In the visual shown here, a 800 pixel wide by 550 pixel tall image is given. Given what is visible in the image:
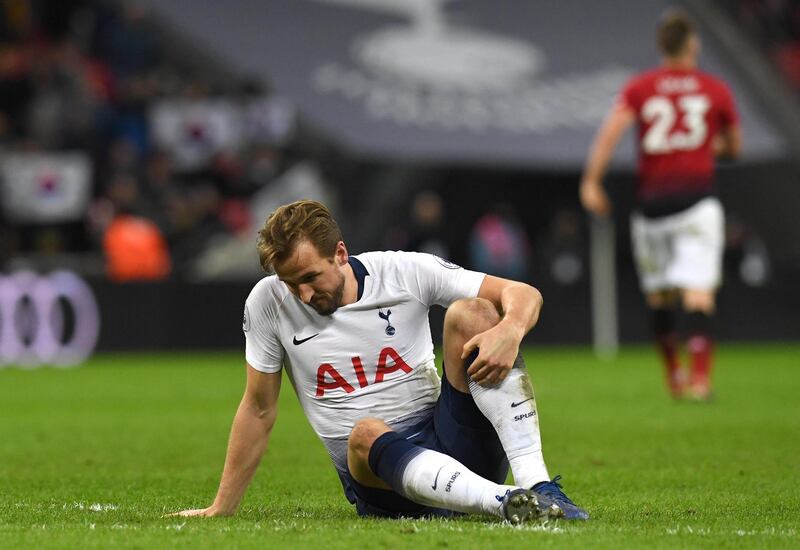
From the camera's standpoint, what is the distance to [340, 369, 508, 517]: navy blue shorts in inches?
191

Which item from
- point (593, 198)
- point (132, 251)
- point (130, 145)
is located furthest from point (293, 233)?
point (130, 145)

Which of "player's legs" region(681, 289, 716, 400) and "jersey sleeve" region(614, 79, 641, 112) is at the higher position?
"jersey sleeve" region(614, 79, 641, 112)

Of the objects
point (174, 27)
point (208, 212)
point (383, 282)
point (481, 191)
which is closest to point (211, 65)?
point (174, 27)

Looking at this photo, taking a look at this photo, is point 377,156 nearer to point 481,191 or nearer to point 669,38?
point 481,191

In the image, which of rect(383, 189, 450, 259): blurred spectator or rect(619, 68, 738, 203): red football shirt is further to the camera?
rect(383, 189, 450, 259): blurred spectator

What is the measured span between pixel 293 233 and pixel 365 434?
698mm

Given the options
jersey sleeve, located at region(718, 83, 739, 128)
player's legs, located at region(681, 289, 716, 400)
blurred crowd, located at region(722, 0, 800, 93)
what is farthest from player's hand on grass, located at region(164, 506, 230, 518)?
blurred crowd, located at region(722, 0, 800, 93)

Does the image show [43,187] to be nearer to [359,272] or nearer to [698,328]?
[698,328]

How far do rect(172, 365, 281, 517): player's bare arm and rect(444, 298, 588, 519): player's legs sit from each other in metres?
0.68

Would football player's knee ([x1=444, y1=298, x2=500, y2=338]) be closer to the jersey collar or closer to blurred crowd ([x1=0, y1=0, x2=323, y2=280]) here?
the jersey collar

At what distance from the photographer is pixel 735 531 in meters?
4.62

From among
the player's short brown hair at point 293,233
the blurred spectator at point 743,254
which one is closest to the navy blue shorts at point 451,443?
the player's short brown hair at point 293,233

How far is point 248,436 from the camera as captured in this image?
16.5ft

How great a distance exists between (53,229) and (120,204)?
3.34ft
